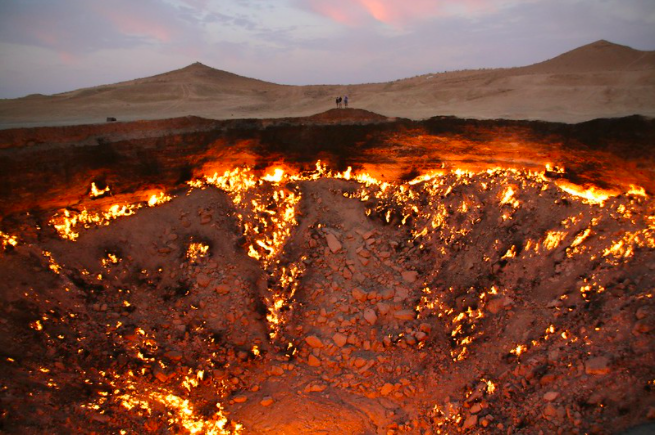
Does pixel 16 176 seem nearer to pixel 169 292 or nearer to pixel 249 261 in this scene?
pixel 169 292

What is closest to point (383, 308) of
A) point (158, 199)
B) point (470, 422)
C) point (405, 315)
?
point (405, 315)

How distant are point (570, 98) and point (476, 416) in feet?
26.1

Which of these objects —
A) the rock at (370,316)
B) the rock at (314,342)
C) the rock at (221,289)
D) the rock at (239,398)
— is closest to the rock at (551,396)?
the rock at (370,316)

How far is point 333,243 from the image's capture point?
27.9 feet

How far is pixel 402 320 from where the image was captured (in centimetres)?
757

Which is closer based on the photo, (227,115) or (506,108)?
(506,108)

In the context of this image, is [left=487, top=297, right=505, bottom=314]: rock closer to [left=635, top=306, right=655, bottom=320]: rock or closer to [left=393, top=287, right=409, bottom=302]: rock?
[left=393, top=287, right=409, bottom=302]: rock

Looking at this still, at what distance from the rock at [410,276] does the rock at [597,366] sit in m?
3.21

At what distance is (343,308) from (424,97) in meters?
7.93

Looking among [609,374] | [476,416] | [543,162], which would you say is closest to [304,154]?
[543,162]

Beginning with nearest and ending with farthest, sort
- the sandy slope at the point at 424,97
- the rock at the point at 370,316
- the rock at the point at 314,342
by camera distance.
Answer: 1. the rock at the point at 314,342
2. the rock at the point at 370,316
3. the sandy slope at the point at 424,97

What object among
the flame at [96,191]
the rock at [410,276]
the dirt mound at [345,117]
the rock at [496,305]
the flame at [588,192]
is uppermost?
the dirt mound at [345,117]

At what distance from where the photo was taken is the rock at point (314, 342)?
294 inches

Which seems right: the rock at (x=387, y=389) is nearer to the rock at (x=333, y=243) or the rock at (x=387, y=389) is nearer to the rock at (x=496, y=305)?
the rock at (x=496, y=305)
